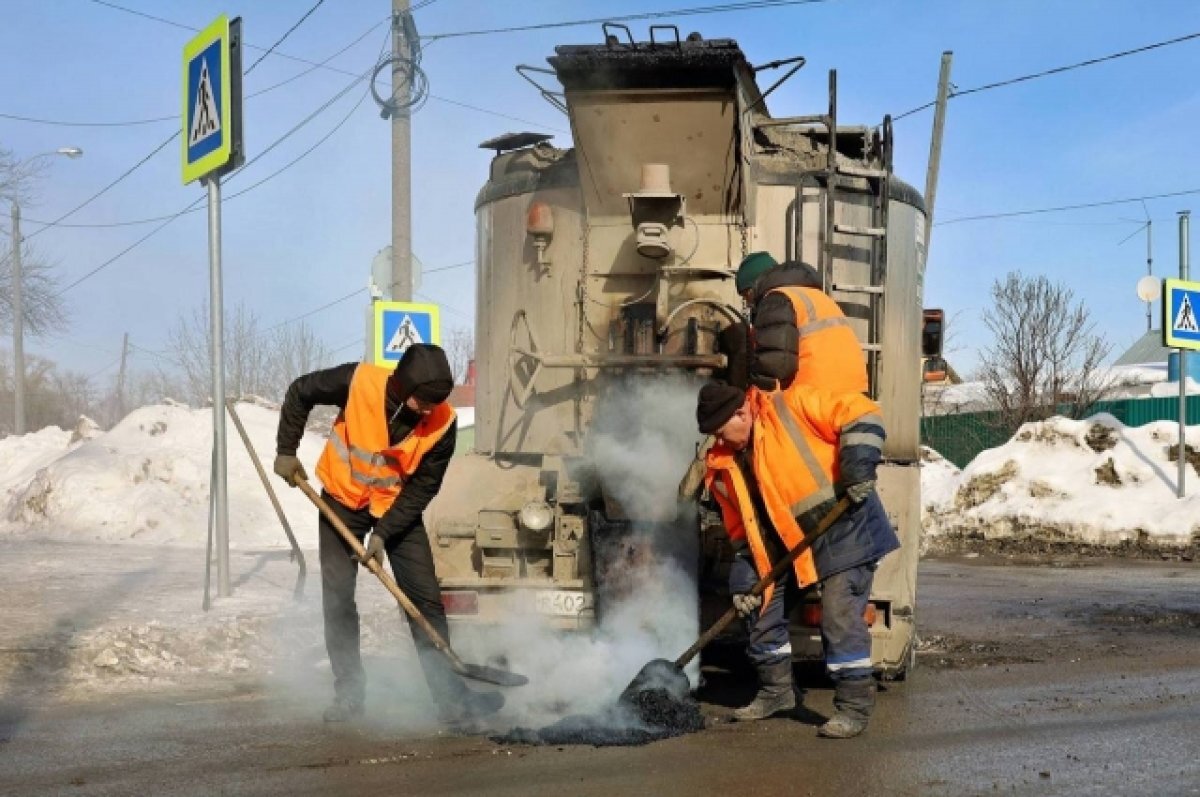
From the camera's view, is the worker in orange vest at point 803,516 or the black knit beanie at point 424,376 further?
the black knit beanie at point 424,376

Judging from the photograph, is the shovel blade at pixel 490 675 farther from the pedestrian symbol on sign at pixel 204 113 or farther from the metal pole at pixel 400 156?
the metal pole at pixel 400 156

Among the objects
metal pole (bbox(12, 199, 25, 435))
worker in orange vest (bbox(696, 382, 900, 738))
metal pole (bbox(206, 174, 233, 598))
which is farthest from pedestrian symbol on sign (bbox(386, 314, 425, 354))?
metal pole (bbox(12, 199, 25, 435))

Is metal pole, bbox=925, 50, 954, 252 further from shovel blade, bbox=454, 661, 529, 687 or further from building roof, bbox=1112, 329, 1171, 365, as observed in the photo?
building roof, bbox=1112, 329, 1171, 365

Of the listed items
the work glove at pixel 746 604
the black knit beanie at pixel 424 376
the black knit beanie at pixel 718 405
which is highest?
the black knit beanie at pixel 424 376

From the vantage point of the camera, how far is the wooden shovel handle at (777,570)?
4820 millimetres

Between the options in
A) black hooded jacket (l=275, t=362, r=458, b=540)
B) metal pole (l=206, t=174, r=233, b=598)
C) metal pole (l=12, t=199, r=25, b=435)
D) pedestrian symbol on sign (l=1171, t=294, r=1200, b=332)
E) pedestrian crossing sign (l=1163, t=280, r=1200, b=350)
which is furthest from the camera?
metal pole (l=12, t=199, r=25, b=435)

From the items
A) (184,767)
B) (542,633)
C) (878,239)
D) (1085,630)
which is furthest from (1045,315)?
(184,767)

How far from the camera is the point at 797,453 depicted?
195 inches

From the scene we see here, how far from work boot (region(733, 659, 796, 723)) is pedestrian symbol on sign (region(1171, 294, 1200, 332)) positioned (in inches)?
459

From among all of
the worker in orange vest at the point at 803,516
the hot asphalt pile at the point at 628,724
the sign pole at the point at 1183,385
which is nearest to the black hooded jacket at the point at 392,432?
the hot asphalt pile at the point at 628,724

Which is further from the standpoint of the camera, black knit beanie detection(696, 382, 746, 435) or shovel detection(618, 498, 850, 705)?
black knit beanie detection(696, 382, 746, 435)

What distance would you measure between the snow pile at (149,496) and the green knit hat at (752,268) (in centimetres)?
880

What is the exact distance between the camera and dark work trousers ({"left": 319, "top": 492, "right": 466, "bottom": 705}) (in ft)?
17.1

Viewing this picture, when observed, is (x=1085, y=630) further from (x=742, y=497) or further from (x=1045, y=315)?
(x=1045, y=315)
